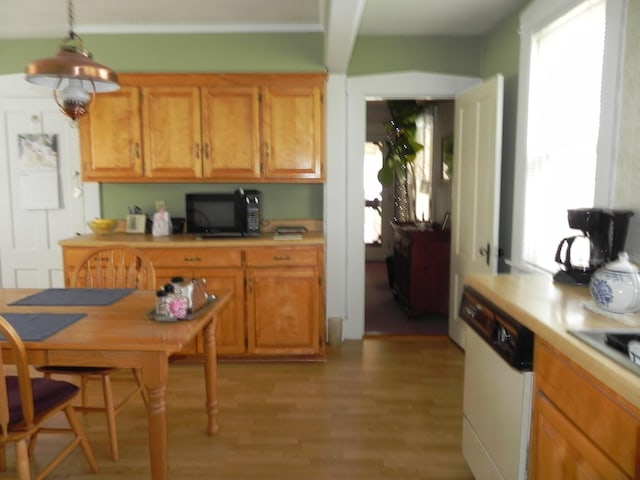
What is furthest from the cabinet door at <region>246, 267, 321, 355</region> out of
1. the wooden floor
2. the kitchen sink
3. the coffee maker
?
the kitchen sink

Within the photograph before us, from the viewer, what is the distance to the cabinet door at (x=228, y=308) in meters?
3.55

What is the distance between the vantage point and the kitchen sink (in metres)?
1.23

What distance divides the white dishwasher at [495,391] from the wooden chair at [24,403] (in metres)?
1.66

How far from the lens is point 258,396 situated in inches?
123

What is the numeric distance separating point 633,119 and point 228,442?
236cm

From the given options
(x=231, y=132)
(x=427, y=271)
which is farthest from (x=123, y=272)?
(x=427, y=271)

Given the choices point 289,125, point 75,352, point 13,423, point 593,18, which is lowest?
point 13,423

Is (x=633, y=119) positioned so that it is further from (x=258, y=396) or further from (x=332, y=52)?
(x=258, y=396)

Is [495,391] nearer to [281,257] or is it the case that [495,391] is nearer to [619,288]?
[619,288]

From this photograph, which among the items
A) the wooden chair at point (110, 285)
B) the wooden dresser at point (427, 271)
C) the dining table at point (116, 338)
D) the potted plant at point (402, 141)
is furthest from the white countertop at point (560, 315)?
the potted plant at point (402, 141)

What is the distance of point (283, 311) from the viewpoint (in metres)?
3.62

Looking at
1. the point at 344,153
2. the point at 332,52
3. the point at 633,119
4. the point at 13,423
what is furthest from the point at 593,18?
the point at 13,423

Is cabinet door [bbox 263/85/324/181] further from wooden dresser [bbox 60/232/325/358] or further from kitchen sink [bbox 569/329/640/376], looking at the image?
kitchen sink [bbox 569/329/640/376]

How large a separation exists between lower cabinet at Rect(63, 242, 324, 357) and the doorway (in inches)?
36.7
